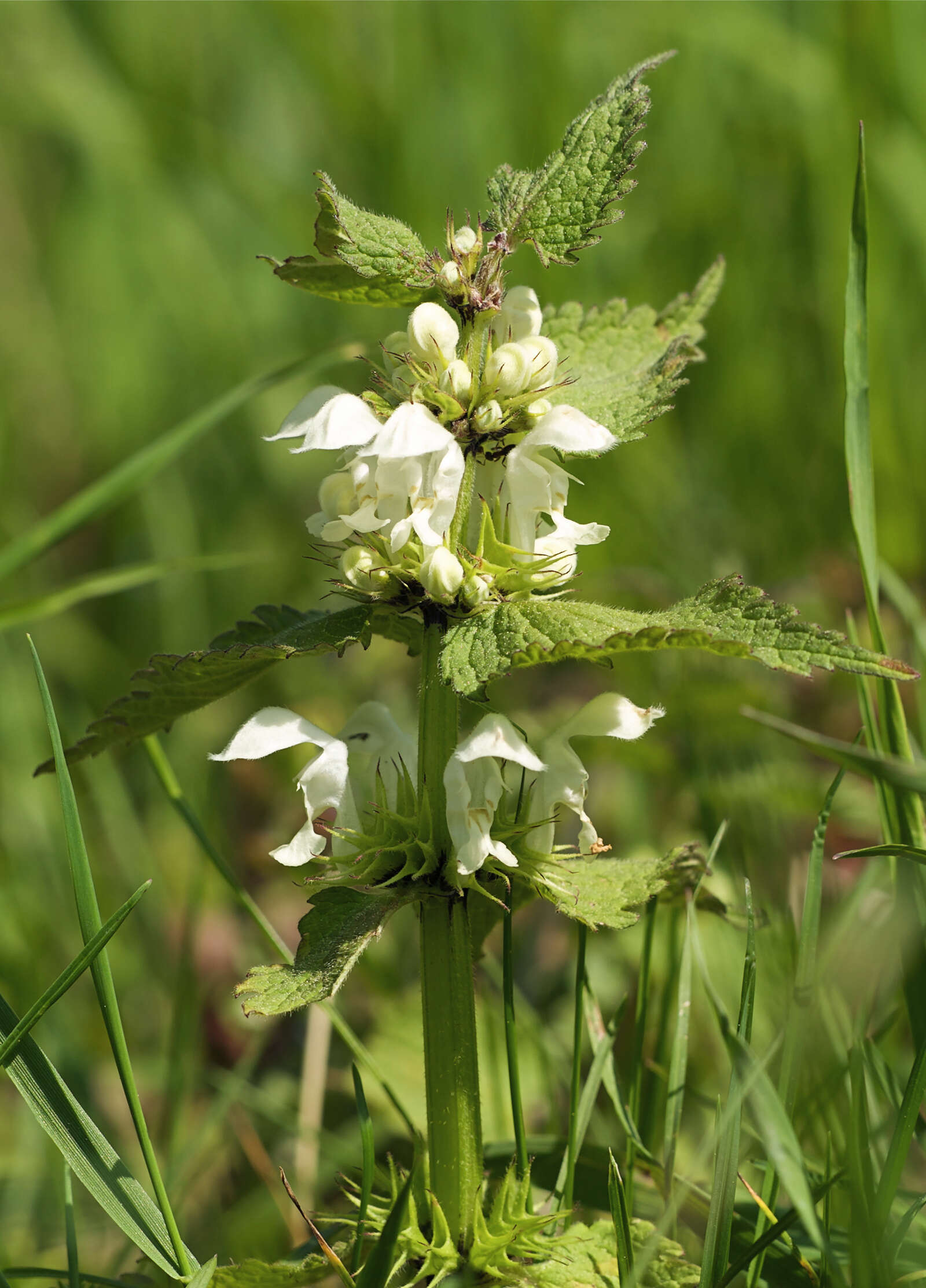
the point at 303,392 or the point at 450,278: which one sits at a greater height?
the point at 303,392

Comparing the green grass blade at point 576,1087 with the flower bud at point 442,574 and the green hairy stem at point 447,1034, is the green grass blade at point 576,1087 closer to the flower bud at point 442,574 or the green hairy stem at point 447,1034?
the green hairy stem at point 447,1034

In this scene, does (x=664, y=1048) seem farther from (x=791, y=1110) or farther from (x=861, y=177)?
(x=861, y=177)

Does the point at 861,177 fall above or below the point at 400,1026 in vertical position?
above

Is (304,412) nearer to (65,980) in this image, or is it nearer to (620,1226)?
(65,980)

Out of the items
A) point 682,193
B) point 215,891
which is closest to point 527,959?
point 215,891

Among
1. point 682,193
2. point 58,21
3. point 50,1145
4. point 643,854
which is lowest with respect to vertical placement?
point 50,1145

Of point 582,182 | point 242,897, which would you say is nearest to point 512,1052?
point 242,897
